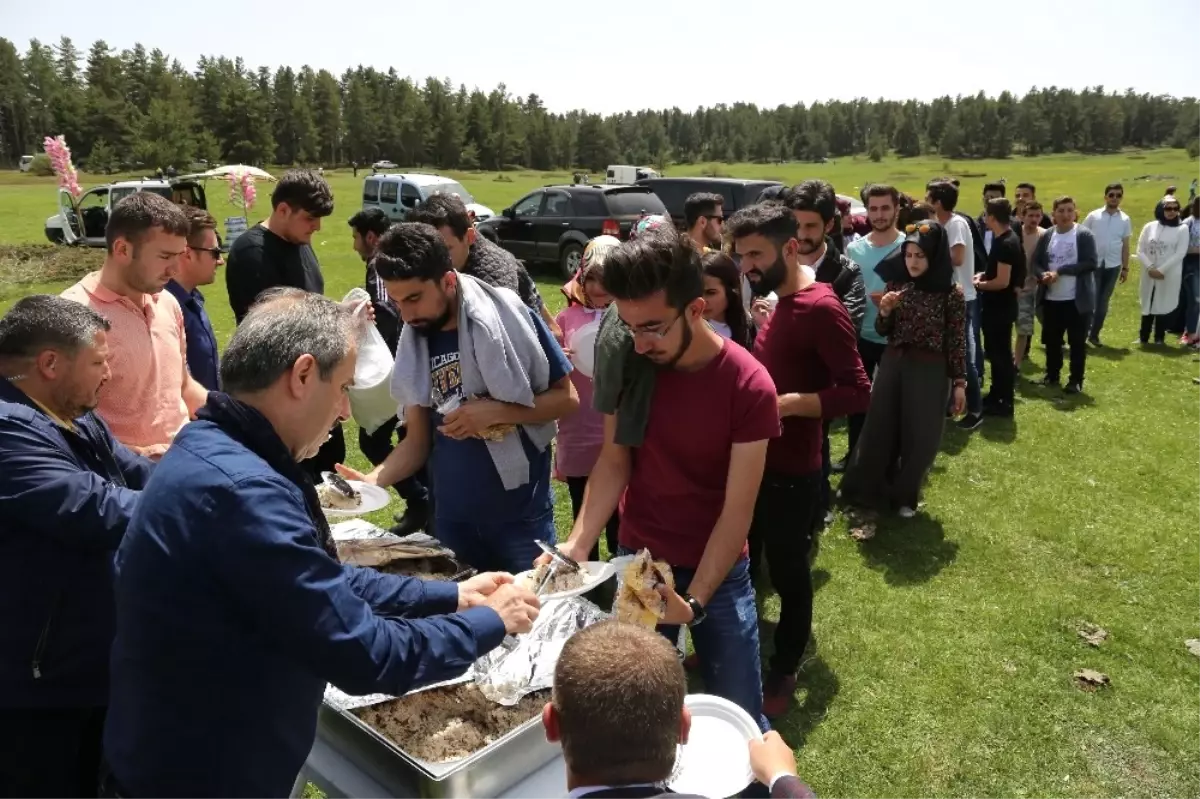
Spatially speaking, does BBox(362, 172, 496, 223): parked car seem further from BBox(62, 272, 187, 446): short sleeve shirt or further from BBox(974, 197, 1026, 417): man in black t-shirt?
BBox(62, 272, 187, 446): short sleeve shirt

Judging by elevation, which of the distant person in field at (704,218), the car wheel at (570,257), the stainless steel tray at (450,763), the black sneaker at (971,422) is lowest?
the black sneaker at (971,422)

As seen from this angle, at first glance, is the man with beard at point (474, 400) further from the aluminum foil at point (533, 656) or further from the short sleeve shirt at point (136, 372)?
the short sleeve shirt at point (136, 372)

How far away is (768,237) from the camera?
319 cm

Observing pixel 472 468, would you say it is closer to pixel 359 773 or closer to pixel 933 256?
pixel 359 773

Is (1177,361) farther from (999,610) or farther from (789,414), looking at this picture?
(789,414)

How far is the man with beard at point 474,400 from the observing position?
286 cm

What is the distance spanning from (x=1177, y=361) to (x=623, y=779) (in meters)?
10.8

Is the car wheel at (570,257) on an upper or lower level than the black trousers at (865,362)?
upper

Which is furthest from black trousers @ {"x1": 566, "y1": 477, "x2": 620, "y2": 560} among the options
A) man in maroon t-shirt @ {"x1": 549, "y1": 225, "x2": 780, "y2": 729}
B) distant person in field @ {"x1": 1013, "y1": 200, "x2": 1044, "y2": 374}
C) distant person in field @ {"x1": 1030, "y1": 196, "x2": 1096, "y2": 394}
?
distant person in field @ {"x1": 1030, "y1": 196, "x2": 1096, "y2": 394}

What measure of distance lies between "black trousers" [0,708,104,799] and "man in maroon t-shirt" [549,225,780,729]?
1468 mm

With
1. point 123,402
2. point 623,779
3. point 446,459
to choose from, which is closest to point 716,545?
point 623,779

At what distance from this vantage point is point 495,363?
9.48ft

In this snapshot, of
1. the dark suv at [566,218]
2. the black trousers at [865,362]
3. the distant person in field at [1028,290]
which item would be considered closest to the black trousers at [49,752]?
the black trousers at [865,362]

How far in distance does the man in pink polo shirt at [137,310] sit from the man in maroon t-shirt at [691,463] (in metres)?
1.97
